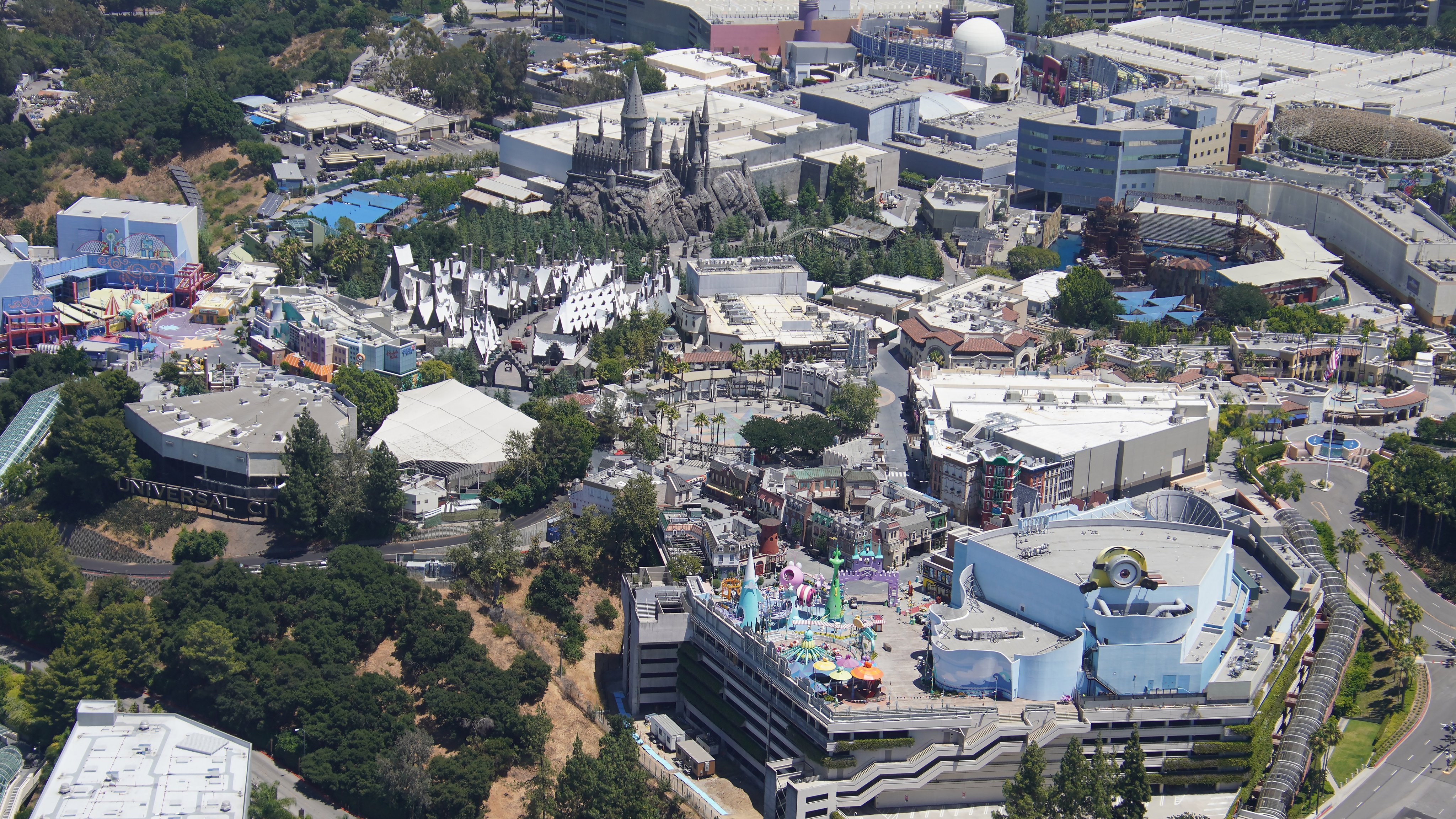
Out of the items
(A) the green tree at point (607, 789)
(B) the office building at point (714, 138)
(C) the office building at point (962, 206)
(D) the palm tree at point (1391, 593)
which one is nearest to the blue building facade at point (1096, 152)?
(C) the office building at point (962, 206)

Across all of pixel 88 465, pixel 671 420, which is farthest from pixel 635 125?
pixel 88 465

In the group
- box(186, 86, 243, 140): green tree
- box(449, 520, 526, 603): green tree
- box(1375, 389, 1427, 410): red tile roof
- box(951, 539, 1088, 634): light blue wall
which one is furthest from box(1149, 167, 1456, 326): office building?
box(186, 86, 243, 140): green tree

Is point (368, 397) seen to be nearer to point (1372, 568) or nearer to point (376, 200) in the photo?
point (376, 200)

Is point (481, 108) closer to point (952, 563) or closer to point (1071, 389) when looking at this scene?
point (1071, 389)

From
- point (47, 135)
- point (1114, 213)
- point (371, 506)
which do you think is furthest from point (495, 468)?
point (47, 135)

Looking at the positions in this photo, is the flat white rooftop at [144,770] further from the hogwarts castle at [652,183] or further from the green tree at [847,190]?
the green tree at [847,190]

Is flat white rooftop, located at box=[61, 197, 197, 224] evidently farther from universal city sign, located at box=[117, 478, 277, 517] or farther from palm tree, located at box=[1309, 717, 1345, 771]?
palm tree, located at box=[1309, 717, 1345, 771]
